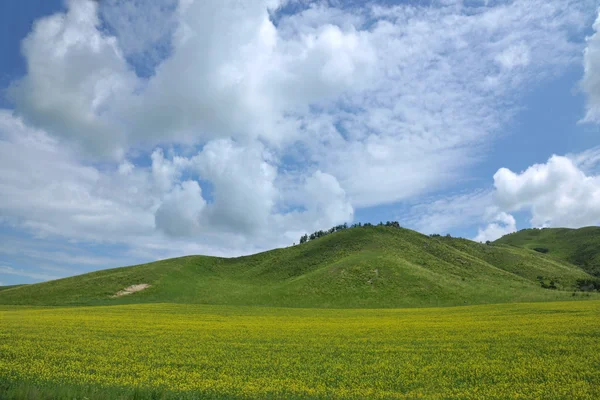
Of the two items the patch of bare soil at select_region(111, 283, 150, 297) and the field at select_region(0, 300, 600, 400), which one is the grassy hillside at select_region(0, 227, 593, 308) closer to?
the patch of bare soil at select_region(111, 283, 150, 297)

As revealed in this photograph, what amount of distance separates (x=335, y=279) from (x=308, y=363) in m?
73.3

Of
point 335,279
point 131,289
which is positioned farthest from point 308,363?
point 131,289

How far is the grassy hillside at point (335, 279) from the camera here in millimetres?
82625

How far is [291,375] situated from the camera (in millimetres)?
18969

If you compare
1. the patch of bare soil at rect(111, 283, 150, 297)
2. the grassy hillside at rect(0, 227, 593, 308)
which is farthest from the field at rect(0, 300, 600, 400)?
the patch of bare soil at rect(111, 283, 150, 297)

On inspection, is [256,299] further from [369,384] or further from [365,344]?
[369,384]

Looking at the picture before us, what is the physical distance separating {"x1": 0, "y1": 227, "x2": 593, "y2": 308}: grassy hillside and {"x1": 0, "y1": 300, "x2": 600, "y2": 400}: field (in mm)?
49268

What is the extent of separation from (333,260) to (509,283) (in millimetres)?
48695

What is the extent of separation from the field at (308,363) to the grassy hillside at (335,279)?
4927 cm

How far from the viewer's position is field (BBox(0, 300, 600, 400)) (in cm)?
1592

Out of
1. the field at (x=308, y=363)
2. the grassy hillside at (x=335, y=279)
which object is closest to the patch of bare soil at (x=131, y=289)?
the grassy hillside at (x=335, y=279)

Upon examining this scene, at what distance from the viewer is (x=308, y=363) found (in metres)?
21.7

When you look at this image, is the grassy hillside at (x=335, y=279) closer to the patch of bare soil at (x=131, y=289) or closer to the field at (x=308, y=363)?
the patch of bare soil at (x=131, y=289)

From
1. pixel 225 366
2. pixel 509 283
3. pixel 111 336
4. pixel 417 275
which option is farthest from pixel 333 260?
pixel 225 366
